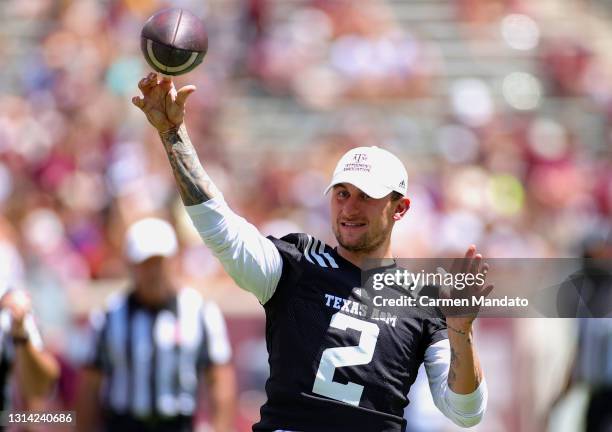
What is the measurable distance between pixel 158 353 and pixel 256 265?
2.85m

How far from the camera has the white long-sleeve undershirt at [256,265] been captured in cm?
461

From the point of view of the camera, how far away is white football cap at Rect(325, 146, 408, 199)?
4.87 meters

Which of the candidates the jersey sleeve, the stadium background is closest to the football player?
the jersey sleeve

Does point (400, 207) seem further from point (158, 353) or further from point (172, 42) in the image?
point (158, 353)

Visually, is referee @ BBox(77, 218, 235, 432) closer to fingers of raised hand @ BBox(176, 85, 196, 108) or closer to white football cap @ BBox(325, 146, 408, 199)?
white football cap @ BBox(325, 146, 408, 199)

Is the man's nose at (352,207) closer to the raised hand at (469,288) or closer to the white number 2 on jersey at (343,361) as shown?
the white number 2 on jersey at (343,361)

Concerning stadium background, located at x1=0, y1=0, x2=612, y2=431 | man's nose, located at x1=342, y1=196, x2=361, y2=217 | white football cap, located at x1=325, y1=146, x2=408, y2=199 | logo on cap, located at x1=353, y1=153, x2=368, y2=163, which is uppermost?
stadium background, located at x1=0, y1=0, x2=612, y2=431

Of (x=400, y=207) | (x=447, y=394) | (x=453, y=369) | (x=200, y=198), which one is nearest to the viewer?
(x=200, y=198)

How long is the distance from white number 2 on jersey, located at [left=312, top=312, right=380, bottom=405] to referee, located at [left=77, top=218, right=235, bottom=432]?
273 centimetres

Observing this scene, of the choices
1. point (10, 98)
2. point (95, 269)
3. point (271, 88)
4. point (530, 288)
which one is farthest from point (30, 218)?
point (530, 288)

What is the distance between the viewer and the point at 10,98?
47.5 feet

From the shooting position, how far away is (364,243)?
4.93 metres

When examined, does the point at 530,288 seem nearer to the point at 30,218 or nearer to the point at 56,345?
the point at 56,345

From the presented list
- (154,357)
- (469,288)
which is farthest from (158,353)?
(469,288)
